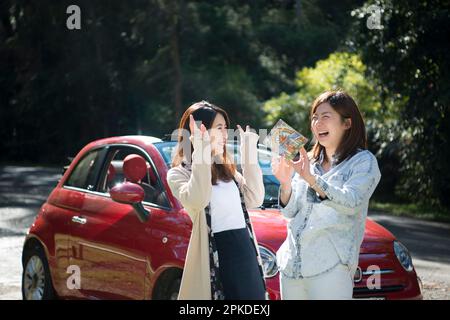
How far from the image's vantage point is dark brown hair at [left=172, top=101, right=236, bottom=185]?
14.4 ft

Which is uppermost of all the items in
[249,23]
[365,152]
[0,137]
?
[249,23]

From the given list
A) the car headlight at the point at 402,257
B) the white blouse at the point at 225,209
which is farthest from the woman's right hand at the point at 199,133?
the car headlight at the point at 402,257

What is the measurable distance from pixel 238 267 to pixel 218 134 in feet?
2.29

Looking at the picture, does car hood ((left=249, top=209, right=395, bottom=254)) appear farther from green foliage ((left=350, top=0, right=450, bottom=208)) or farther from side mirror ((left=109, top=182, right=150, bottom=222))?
green foliage ((left=350, top=0, right=450, bottom=208))

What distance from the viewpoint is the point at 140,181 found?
6938mm

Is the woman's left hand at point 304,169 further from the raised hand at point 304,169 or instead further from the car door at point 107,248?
the car door at point 107,248

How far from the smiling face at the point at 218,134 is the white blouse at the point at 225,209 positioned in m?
0.19

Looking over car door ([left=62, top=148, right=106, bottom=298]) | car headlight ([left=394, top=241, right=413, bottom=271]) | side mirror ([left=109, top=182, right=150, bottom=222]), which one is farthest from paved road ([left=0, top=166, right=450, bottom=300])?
side mirror ([left=109, top=182, right=150, bottom=222])

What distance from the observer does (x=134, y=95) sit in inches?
1195

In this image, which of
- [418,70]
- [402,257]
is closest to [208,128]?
[402,257]
